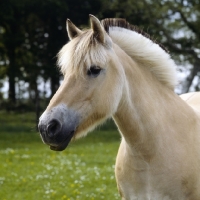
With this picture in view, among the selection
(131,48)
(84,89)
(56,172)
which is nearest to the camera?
(84,89)

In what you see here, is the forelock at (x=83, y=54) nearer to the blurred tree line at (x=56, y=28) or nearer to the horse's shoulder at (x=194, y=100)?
the horse's shoulder at (x=194, y=100)

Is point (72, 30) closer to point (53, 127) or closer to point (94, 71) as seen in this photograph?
point (94, 71)

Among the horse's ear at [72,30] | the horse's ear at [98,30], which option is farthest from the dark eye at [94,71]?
the horse's ear at [72,30]

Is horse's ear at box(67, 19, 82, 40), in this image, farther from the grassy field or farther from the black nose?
Answer: the grassy field

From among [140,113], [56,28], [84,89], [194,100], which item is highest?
[84,89]

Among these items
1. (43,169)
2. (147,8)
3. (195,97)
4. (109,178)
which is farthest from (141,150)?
(147,8)

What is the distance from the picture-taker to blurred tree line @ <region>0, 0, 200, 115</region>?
794 inches

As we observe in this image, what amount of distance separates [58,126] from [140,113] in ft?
2.53

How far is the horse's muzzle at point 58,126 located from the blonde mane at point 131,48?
1.28ft

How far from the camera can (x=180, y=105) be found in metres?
3.76

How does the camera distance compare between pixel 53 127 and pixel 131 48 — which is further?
pixel 131 48

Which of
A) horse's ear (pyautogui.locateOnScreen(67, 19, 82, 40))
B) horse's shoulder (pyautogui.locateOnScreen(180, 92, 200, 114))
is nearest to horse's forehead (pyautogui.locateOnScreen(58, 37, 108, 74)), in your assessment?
horse's ear (pyautogui.locateOnScreen(67, 19, 82, 40))

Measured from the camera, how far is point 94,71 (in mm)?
3229

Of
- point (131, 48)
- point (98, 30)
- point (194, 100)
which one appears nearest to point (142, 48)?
point (131, 48)
